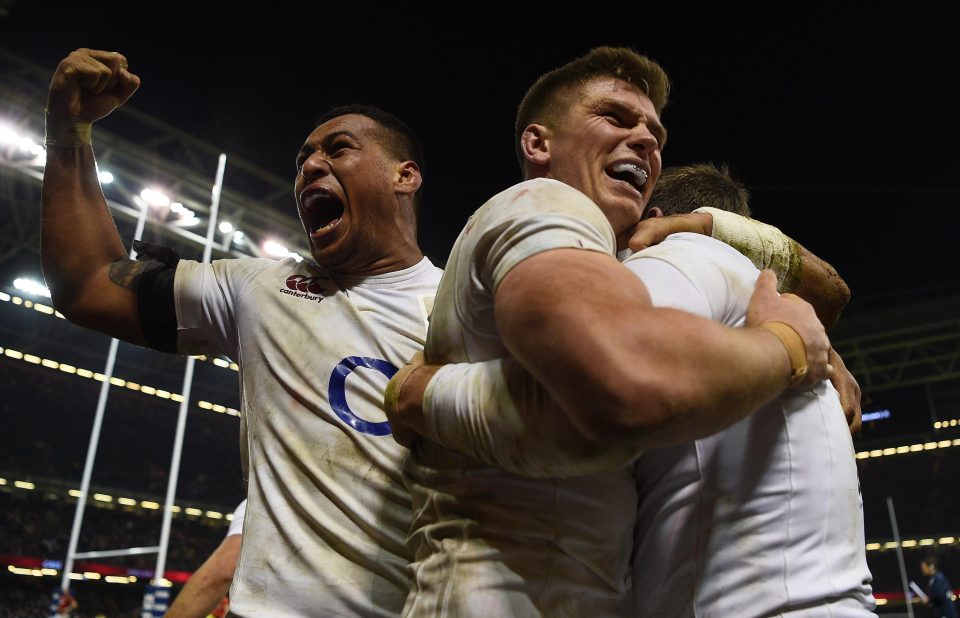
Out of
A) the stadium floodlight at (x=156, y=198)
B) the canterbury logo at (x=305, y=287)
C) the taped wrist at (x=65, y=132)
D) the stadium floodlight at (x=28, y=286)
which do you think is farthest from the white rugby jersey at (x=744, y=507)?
the stadium floodlight at (x=28, y=286)

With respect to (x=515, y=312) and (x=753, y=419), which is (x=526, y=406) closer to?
(x=515, y=312)

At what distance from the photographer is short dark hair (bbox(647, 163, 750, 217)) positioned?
2055 millimetres

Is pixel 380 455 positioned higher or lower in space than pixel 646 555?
higher

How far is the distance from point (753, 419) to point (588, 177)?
638 mm

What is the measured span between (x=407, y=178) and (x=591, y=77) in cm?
79

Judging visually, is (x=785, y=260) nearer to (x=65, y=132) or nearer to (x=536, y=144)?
(x=536, y=144)

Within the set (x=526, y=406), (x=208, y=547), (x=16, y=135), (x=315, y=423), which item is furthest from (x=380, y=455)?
(x=208, y=547)

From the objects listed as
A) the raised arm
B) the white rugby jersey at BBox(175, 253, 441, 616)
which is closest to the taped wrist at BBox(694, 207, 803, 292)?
the white rugby jersey at BBox(175, 253, 441, 616)

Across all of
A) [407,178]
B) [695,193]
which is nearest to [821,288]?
[695,193]

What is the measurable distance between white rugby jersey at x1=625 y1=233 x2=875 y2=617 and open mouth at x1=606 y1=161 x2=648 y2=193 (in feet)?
1.18

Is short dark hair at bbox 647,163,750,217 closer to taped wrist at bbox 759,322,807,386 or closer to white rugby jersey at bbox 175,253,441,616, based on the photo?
white rugby jersey at bbox 175,253,441,616

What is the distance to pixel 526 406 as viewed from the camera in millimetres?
1150

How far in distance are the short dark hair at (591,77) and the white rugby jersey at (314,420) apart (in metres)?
0.58

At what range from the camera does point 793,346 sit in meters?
1.17
